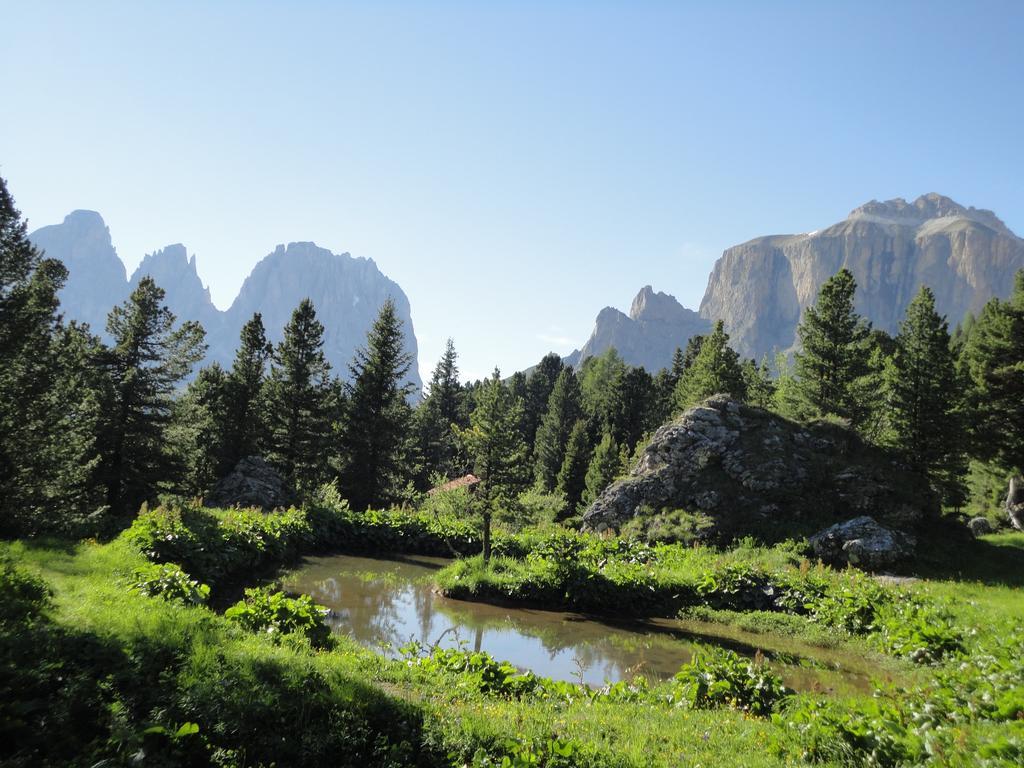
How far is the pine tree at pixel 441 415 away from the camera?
62625 millimetres

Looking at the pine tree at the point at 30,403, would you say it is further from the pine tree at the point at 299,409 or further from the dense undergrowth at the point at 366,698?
the pine tree at the point at 299,409

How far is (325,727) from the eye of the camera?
6.49 m

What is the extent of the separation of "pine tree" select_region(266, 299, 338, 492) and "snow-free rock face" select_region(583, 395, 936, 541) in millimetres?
18127

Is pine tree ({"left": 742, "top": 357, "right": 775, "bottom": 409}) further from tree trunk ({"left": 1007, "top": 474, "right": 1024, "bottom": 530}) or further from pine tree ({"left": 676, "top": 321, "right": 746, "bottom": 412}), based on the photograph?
tree trunk ({"left": 1007, "top": 474, "right": 1024, "bottom": 530})

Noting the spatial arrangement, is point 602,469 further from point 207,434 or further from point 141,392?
point 141,392

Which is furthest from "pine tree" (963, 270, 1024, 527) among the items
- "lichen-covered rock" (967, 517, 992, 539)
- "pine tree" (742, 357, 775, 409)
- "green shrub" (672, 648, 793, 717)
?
"green shrub" (672, 648, 793, 717)

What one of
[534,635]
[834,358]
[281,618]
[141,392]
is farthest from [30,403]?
[834,358]

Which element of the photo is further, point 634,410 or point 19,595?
point 634,410

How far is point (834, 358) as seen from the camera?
3441cm

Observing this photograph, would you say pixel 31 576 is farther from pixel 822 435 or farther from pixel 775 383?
pixel 775 383

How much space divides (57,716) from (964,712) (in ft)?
35.7

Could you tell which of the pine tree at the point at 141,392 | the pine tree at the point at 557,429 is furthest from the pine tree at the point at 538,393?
the pine tree at the point at 141,392

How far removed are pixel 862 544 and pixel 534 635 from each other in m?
13.5

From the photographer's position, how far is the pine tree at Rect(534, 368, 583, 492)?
64125mm
